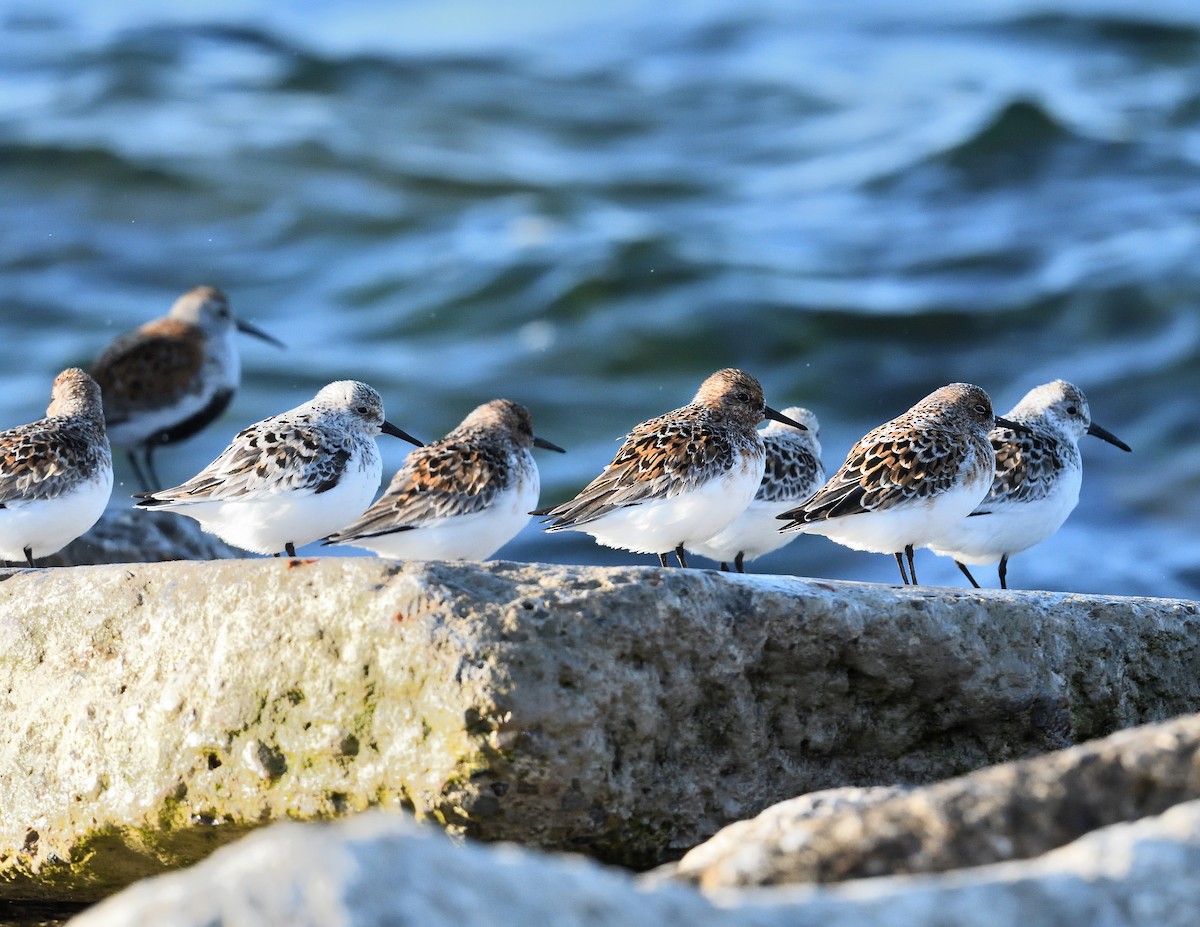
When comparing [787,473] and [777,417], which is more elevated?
[777,417]

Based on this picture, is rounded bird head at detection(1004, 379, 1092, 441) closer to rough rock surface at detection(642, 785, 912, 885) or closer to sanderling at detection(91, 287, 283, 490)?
rough rock surface at detection(642, 785, 912, 885)

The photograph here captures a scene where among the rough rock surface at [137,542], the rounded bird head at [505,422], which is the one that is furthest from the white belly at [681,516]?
the rough rock surface at [137,542]

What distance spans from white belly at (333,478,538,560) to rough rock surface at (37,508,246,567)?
122 inches

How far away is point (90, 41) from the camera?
1142 inches

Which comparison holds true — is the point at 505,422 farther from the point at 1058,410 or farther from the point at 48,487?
the point at 1058,410

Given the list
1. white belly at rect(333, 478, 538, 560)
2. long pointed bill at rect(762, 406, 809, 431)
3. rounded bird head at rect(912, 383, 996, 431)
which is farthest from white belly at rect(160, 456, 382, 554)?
rounded bird head at rect(912, 383, 996, 431)

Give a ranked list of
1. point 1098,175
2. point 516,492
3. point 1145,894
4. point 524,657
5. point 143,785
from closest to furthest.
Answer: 1. point 1145,894
2. point 524,657
3. point 143,785
4. point 516,492
5. point 1098,175

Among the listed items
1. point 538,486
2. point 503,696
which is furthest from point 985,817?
point 538,486

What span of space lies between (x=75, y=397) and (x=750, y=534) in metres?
3.36

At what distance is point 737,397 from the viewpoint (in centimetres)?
796

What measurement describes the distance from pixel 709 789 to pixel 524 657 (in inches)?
33.7

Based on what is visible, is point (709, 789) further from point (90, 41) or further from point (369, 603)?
point (90, 41)

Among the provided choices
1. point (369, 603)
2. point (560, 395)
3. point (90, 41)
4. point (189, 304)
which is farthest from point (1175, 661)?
point (90, 41)

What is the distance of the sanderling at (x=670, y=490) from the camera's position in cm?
716
